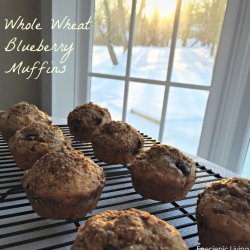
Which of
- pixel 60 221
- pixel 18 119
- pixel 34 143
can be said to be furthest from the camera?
pixel 18 119

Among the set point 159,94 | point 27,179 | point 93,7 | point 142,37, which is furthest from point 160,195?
point 93,7

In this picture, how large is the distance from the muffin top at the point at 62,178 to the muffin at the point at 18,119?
0.45 metres

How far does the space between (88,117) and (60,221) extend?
0.59m

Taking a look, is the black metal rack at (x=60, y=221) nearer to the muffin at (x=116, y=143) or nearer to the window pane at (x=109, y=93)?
the muffin at (x=116, y=143)

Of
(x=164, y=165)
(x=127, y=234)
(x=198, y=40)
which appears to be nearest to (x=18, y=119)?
(x=164, y=165)

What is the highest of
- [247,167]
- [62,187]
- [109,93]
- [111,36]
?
[111,36]

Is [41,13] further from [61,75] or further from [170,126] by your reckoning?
[170,126]

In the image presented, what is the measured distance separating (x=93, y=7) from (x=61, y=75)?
0.56 m

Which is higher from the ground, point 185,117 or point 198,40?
point 198,40

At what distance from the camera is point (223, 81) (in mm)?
2018

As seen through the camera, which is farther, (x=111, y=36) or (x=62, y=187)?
(x=111, y=36)

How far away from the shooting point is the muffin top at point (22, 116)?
1.29m

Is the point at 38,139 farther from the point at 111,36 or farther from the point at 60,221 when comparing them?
the point at 111,36

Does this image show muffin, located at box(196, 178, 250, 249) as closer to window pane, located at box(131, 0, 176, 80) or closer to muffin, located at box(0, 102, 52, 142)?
muffin, located at box(0, 102, 52, 142)
